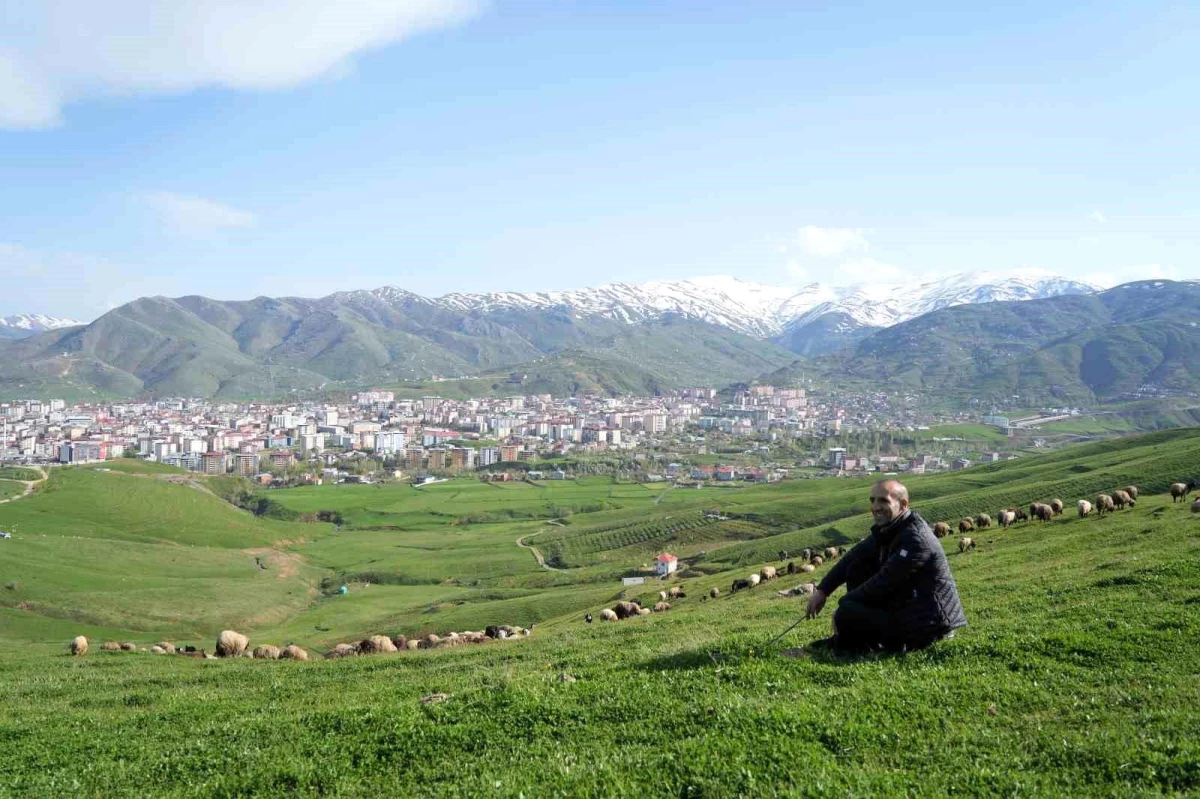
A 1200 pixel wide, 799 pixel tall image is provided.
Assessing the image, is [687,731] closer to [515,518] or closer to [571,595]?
[571,595]

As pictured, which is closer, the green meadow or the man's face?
the green meadow

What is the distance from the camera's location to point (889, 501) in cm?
1185

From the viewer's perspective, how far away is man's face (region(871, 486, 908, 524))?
466 inches

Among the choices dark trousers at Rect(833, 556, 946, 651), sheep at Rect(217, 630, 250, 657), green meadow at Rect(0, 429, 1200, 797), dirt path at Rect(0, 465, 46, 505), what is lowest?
dirt path at Rect(0, 465, 46, 505)

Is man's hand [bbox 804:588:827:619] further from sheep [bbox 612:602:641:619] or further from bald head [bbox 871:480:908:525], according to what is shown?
sheep [bbox 612:602:641:619]

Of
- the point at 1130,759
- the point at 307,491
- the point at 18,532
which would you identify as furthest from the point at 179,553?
the point at 1130,759

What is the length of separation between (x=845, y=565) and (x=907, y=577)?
126 centimetres

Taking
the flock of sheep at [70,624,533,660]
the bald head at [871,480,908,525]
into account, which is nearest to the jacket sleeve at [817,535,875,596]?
the bald head at [871,480,908,525]

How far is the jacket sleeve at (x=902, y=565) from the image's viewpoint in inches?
443

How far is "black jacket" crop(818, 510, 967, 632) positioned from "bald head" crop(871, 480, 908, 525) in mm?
113

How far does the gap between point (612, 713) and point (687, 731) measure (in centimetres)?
141

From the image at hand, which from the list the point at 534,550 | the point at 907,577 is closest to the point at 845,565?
the point at 907,577

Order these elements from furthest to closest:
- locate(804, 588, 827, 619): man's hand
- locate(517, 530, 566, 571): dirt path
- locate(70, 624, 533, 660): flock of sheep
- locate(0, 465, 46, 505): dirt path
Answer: locate(0, 465, 46, 505): dirt path, locate(517, 530, 566, 571): dirt path, locate(70, 624, 533, 660): flock of sheep, locate(804, 588, 827, 619): man's hand

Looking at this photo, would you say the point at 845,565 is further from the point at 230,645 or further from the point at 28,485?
the point at 28,485
